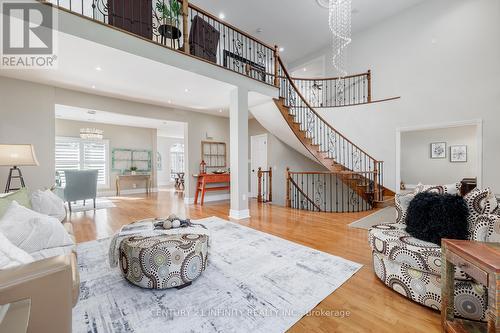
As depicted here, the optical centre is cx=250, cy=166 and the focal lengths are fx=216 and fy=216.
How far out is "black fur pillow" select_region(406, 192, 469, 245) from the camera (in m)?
1.69

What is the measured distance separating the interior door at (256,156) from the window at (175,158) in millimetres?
5896

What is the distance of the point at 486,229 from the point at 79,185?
21.1 ft

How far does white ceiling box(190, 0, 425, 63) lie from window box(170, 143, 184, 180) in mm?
7257

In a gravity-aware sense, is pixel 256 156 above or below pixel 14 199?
above

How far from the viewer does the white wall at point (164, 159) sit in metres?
11.1

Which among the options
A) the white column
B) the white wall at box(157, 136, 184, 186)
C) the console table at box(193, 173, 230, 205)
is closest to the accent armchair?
the console table at box(193, 173, 230, 205)

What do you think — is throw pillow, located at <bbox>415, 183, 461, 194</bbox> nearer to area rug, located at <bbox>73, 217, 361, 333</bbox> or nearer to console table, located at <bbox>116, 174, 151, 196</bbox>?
area rug, located at <bbox>73, 217, 361, 333</bbox>

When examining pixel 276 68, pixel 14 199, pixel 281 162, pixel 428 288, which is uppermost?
pixel 276 68

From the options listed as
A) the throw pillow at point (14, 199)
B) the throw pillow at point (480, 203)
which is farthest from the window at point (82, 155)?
the throw pillow at point (480, 203)

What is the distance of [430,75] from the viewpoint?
5031 millimetres

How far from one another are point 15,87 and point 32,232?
13.3 ft

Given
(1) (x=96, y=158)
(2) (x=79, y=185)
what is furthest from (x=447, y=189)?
(1) (x=96, y=158)

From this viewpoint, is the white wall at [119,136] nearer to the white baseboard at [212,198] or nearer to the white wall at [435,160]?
the white baseboard at [212,198]

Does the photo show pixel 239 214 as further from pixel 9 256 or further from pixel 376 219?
pixel 9 256
